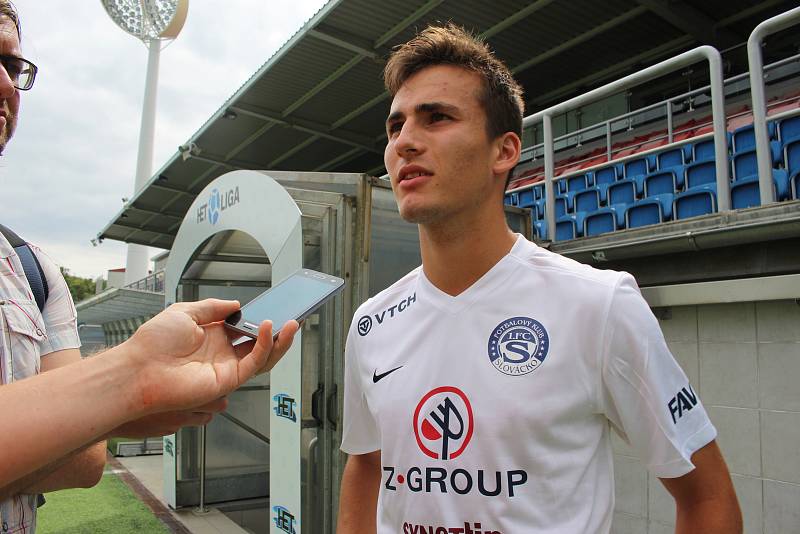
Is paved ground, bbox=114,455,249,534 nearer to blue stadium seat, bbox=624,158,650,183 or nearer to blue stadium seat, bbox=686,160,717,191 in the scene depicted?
blue stadium seat, bbox=686,160,717,191

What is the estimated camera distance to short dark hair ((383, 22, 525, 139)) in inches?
67.6

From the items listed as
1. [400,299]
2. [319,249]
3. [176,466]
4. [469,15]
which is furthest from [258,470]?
[469,15]

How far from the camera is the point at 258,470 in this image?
6.86 meters

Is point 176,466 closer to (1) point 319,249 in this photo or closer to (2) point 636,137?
(1) point 319,249

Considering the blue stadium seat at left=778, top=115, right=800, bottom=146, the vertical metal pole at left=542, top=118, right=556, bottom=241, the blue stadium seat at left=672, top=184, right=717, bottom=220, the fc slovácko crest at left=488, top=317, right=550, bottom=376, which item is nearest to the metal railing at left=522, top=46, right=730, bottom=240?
the vertical metal pole at left=542, top=118, right=556, bottom=241

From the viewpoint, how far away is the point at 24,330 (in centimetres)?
122

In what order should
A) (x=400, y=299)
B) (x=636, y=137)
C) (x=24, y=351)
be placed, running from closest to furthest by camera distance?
(x=24, y=351)
(x=400, y=299)
(x=636, y=137)

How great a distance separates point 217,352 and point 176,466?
244 inches

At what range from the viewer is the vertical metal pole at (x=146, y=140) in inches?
1004

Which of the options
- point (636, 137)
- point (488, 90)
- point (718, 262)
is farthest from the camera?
point (636, 137)

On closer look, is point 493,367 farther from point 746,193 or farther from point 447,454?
point 746,193

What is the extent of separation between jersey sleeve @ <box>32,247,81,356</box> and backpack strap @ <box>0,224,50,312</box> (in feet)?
0.07

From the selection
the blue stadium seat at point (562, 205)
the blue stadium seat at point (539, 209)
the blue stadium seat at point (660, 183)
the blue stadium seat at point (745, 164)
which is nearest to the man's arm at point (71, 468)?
the blue stadium seat at point (745, 164)

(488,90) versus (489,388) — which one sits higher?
(488,90)
